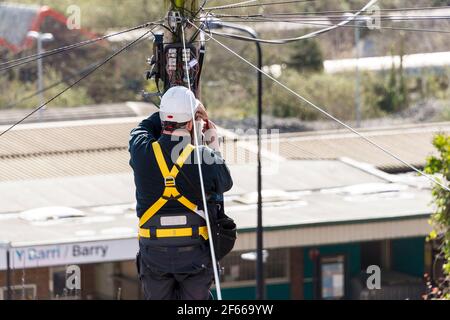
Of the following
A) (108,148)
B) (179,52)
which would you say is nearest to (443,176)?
(179,52)

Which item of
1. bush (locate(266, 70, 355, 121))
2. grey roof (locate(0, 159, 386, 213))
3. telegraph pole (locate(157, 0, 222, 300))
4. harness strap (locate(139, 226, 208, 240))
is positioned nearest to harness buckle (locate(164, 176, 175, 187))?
harness strap (locate(139, 226, 208, 240))

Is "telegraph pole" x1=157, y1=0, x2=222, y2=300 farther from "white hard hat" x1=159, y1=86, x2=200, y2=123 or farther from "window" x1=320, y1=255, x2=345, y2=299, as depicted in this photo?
"window" x1=320, y1=255, x2=345, y2=299

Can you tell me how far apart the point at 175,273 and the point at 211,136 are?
3.71 ft

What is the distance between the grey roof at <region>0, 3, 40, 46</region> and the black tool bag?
5522cm

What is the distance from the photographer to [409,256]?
117 ft

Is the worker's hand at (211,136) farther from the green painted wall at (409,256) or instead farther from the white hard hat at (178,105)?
the green painted wall at (409,256)

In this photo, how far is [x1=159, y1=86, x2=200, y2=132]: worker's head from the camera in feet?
31.3

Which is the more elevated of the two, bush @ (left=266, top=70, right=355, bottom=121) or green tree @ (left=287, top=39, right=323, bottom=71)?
green tree @ (left=287, top=39, right=323, bottom=71)

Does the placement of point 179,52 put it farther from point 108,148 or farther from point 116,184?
point 108,148

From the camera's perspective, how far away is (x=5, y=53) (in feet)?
209

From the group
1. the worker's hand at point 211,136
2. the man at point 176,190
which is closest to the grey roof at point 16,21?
the worker's hand at point 211,136
